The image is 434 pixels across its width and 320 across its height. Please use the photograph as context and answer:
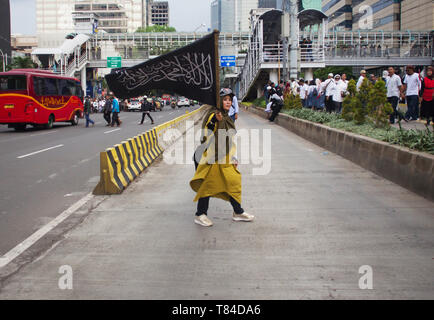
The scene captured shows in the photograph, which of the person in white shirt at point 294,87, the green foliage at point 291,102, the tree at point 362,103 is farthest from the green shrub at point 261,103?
the tree at point 362,103

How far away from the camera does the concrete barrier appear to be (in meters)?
7.40

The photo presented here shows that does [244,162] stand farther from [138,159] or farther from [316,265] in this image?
[316,265]

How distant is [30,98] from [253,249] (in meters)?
20.6

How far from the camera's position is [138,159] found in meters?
10.6

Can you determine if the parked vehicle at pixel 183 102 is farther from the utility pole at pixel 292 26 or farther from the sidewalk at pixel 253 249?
the sidewalk at pixel 253 249

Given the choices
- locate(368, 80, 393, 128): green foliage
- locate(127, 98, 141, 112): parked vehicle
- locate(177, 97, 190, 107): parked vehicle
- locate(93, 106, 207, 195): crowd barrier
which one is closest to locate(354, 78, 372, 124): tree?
locate(368, 80, 393, 128): green foliage

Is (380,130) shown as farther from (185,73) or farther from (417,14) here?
(417,14)

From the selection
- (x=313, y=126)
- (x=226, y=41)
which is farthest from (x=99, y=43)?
(x=313, y=126)

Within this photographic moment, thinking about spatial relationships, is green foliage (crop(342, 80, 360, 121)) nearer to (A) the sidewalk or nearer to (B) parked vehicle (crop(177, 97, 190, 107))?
(A) the sidewalk

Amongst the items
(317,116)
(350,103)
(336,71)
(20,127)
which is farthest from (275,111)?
(336,71)

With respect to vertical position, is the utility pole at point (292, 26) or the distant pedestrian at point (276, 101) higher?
the utility pole at point (292, 26)

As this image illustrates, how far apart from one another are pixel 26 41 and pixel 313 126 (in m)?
150

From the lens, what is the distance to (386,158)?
357 inches

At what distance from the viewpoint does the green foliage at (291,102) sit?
76.2 feet
